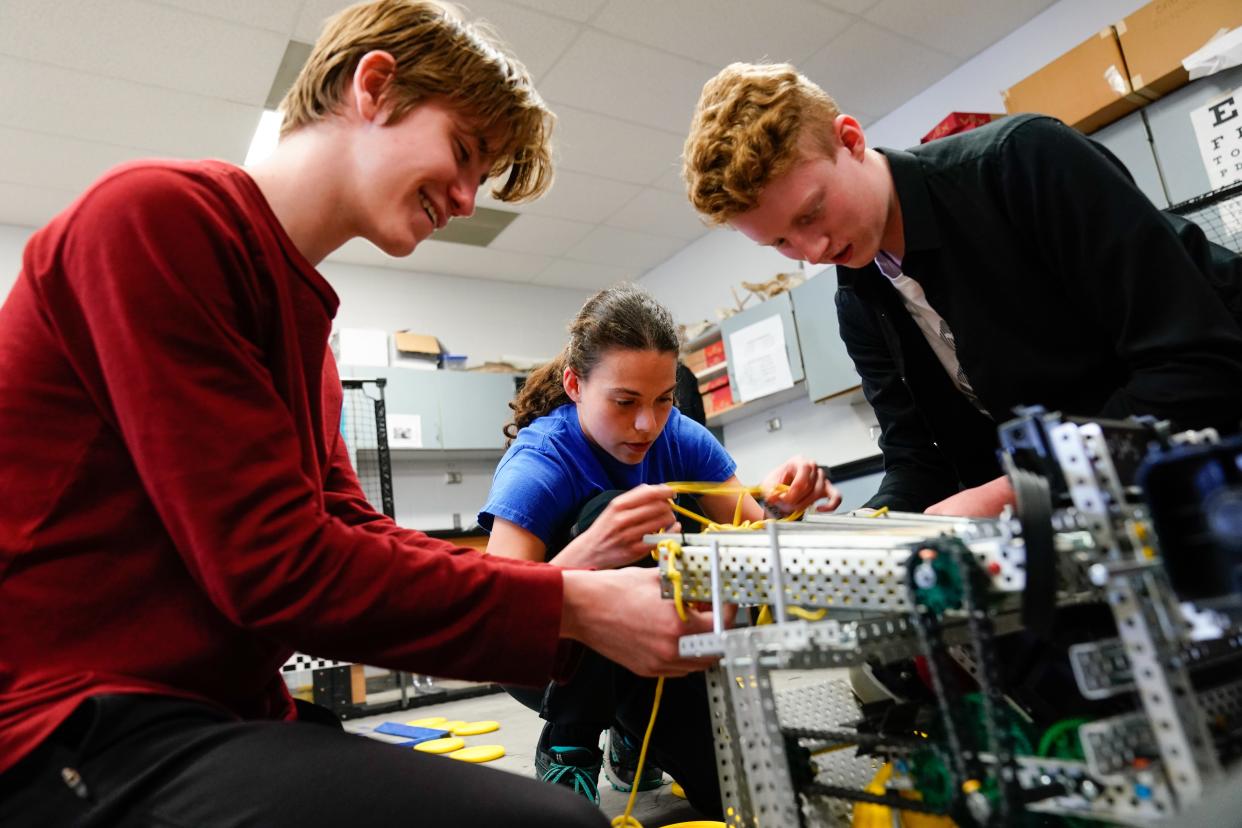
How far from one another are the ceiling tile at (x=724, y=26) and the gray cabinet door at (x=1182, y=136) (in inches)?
51.4

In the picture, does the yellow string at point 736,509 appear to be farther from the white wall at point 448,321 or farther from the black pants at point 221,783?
the white wall at point 448,321

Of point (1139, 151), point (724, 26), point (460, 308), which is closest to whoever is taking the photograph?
point (1139, 151)

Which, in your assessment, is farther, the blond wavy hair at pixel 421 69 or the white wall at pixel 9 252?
the white wall at pixel 9 252

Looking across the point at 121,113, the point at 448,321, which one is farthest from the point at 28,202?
the point at 448,321

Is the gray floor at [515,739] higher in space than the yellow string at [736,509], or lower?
lower

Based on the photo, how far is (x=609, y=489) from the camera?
161 cm

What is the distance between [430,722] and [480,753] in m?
0.95

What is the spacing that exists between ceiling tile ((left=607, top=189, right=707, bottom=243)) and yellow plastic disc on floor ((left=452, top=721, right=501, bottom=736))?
3.04 m

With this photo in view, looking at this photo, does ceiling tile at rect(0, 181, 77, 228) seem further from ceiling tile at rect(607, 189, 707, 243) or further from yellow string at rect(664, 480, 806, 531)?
yellow string at rect(664, 480, 806, 531)

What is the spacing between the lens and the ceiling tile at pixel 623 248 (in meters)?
5.20

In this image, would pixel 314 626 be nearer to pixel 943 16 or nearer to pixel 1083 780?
pixel 1083 780

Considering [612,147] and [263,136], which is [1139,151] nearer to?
[612,147]

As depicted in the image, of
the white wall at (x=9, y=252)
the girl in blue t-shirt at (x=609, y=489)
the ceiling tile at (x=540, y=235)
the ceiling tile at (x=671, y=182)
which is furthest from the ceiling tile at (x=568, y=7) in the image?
the white wall at (x=9, y=252)

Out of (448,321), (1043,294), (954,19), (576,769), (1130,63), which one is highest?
(954,19)
